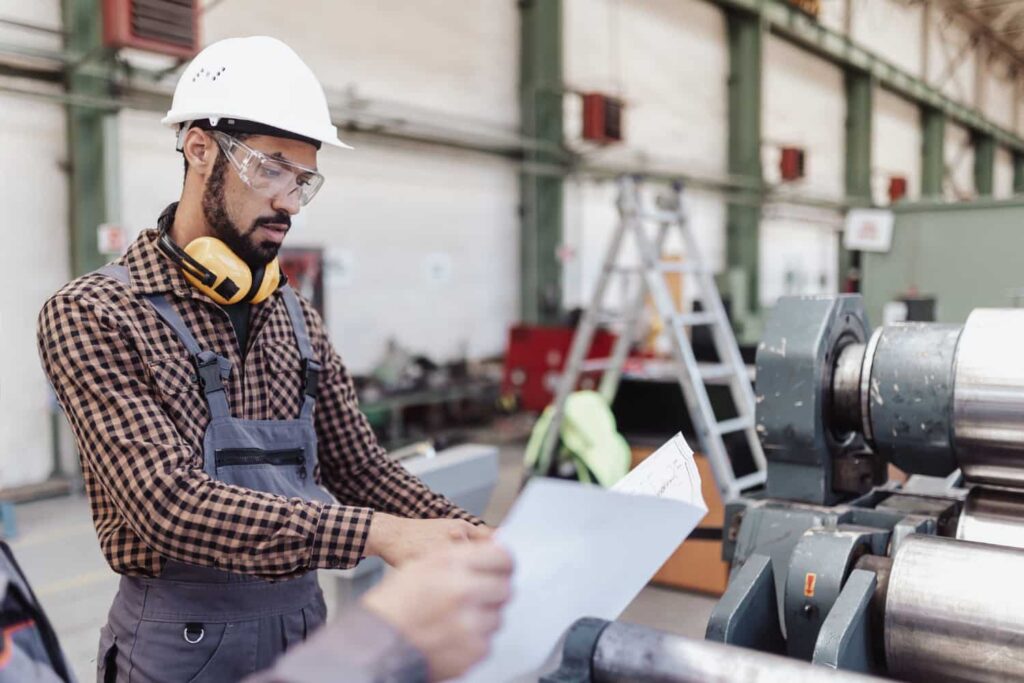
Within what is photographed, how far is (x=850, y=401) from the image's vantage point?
45.8 inches

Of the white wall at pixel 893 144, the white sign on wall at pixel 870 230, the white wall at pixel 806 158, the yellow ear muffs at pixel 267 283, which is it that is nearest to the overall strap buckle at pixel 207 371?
the yellow ear muffs at pixel 267 283

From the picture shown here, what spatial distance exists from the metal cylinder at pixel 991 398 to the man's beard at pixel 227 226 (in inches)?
35.1

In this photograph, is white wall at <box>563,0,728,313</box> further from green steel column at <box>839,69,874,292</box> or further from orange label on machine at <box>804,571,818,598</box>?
orange label on machine at <box>804,571,818,598</box>

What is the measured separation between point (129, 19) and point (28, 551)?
2.46m

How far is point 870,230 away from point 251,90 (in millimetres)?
2761

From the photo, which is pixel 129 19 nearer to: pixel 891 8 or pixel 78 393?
pixel 78 393

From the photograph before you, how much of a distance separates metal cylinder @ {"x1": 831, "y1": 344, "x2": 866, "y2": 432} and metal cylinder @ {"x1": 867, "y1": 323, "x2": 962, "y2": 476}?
0.03 meters

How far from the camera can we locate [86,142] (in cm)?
441

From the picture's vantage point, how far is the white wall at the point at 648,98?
7637 millimetres

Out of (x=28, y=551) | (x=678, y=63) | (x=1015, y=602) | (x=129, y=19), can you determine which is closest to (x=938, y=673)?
(x=1015, y=602)

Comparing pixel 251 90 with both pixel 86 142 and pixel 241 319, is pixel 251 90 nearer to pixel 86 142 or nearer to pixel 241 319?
pixel 241 319

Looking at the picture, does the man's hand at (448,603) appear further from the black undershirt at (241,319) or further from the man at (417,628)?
the black undershirt at (241,319)

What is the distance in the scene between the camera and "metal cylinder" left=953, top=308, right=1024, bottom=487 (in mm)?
976

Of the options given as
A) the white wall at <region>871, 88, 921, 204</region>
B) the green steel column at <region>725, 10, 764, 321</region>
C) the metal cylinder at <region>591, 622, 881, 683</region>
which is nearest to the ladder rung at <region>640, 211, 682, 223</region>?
the metal cylinder at <region>591, 622, 881, 683</region>
